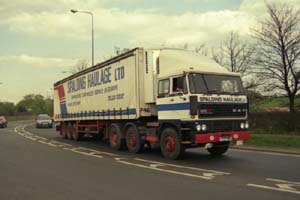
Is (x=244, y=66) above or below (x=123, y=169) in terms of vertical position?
above

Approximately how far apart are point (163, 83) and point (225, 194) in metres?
7.25

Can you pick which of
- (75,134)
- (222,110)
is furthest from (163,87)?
(75,134)

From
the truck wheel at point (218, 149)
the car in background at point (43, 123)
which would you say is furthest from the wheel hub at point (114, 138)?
the car in background at point (43, 123)

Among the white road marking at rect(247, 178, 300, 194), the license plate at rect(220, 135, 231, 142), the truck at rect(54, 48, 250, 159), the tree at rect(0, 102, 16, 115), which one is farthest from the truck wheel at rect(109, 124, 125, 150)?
the tree at rect(0, 102, 16, 115)

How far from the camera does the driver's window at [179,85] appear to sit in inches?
583

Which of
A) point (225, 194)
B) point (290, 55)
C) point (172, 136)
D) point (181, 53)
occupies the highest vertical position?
point (290, 55)

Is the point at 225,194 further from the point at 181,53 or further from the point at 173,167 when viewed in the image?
the point at 181,53

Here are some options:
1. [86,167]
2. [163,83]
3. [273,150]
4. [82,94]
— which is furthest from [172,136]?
[82,94]

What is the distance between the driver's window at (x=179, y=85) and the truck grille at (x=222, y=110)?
0.76 meters

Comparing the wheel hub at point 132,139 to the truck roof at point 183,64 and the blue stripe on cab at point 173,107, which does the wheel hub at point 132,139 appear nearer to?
the blue stripe on cab at point 173,107

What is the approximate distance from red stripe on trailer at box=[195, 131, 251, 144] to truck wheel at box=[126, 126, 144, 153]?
367 cm

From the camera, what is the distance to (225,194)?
9094mm

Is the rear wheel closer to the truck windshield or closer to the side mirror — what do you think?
the truck windshield

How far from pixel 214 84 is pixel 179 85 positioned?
43.0 inches
